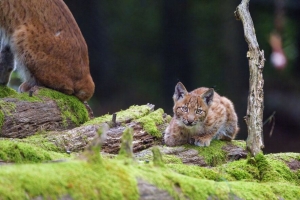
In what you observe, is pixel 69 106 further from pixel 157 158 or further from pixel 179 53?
pixel 179 53

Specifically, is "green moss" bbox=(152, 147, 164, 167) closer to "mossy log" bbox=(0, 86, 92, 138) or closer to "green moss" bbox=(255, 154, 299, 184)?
"green moss" bbox=(255, 154, 299, 184)

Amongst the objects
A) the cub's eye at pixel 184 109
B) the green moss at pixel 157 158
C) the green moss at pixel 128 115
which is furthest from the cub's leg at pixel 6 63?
the green moss at pixel 157 158

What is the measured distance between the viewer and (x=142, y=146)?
6137 mm

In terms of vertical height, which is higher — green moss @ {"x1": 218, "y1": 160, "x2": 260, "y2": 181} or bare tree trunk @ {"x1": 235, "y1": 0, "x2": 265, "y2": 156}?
bare tree trunk @ {"x1": 235, "y1": 0, "x2": 265, "y2": 156}

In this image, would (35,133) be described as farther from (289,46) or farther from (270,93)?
(270,93)

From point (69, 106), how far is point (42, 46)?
65 centimetres

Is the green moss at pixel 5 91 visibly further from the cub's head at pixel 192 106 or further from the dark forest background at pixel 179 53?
the dark forest background at pixel 179 53

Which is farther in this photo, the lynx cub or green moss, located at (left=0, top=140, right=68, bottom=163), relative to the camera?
the lynx cub

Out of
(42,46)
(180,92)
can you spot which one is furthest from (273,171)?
(42,46)

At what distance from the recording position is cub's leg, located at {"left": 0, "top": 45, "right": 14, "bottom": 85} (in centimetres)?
692

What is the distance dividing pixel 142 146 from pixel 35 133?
939 mm

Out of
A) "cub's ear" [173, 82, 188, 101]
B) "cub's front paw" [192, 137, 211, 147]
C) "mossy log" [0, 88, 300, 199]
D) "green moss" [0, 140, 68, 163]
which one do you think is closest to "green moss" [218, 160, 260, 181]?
"mossy log" [0, 88, 300, 199]

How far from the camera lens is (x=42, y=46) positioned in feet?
22.2

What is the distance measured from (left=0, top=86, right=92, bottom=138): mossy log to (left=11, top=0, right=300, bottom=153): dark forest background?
7.12m
